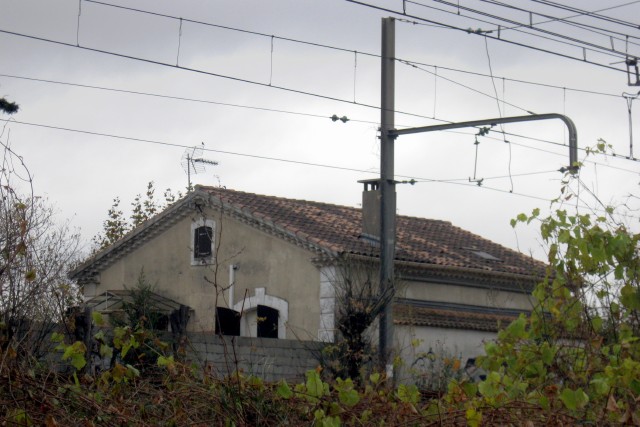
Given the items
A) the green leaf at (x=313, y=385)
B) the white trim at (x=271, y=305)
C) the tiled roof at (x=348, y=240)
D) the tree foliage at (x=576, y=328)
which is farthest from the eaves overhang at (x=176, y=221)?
the green leaf at (x=313, y=385)

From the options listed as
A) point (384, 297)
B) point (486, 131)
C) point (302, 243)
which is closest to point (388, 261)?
point (384, 297)

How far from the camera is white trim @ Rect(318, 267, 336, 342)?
985 inches

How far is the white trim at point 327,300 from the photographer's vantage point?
25.0 meters

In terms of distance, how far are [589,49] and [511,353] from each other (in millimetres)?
10367

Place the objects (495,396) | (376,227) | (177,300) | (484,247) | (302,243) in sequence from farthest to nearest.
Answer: (484,247) → (177,300) → (302,243) → (376,227) → (495,396)

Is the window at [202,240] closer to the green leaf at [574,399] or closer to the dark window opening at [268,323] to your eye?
the dark window opening at [268,323]

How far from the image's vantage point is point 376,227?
20141 millimetres

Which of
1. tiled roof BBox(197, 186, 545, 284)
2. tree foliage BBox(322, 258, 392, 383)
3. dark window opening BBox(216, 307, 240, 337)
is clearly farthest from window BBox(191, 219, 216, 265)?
tree foliage BBox(322, 258, 392, 383)

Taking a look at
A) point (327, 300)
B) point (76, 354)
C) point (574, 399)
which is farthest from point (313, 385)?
point (327, 300)

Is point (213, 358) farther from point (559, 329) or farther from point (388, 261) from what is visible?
point (559, 329)

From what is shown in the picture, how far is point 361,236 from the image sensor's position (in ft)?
84.3

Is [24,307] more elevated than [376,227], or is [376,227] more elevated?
[376,227]

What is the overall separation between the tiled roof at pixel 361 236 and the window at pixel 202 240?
37.0 inches

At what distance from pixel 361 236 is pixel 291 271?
6.57 ft
